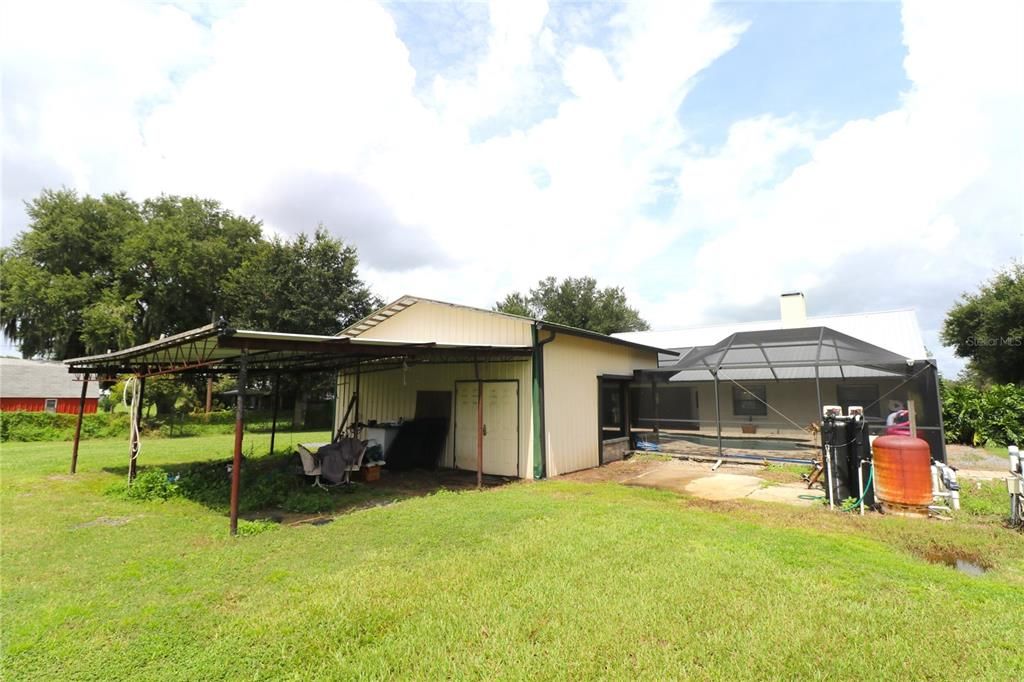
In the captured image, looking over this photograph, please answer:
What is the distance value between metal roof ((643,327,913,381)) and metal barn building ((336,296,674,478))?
1969 millimetres

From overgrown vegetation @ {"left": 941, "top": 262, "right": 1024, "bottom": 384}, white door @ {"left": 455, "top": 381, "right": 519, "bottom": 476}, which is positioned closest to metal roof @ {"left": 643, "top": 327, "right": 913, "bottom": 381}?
white door @ {"left": 455, "top": 381, "right": 519, "bottom": 476}

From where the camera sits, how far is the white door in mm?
9953

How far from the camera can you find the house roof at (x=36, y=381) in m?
25.8

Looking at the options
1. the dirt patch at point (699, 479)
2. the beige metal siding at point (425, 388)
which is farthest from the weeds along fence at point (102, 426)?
the dirt patch at point (699, 479)

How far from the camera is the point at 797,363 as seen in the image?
1153 cm

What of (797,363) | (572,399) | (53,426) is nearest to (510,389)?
(572,399)

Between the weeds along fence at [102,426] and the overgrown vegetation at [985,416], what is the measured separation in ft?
86.9

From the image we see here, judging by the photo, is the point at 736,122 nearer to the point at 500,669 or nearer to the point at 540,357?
the point at 540,357

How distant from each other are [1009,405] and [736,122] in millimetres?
13178

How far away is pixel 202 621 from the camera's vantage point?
340 centimetres

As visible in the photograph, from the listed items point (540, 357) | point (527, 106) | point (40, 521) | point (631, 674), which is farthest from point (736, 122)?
point (40, 521)

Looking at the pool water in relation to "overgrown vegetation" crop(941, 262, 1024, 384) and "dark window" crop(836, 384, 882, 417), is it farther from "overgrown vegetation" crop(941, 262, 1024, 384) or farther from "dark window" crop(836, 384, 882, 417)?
"overgrown vegetation" crop(941, 262, 1024, 384)

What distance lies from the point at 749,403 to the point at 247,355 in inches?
572

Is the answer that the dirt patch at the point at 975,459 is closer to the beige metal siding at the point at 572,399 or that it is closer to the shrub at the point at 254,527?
the beige metal siding at the point at 572,399
